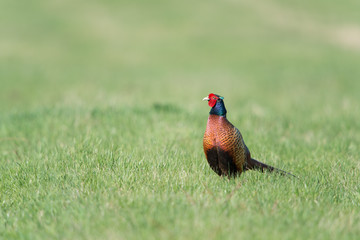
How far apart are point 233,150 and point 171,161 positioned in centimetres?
85

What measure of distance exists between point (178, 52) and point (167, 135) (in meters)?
13.6

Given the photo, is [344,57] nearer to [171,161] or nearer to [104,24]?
[104,24]

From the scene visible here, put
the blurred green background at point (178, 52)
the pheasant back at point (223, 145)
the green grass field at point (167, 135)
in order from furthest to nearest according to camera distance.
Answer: the blurred green background at point (178, 52) < the pheasant back at point (223, 145) < the green grass field at point (167, 135)

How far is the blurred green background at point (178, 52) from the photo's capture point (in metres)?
11.6

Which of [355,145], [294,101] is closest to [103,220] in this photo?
[355,145]

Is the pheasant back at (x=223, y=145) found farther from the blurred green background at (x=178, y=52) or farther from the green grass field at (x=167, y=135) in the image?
the blurred green background at (x=178, y=52)

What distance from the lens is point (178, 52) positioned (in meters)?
19.1

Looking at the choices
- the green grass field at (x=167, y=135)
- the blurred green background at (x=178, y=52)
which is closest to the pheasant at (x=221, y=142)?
the green grass field at (x=167, y=135)

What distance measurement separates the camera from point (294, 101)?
1059 cm

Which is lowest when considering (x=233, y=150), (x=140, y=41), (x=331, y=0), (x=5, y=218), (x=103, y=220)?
(x=5, y=218)

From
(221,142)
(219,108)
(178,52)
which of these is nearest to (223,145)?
(221,142)

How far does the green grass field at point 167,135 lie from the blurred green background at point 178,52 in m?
0.10

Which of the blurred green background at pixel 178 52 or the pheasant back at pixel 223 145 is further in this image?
the blurred green background at pixel 178 52

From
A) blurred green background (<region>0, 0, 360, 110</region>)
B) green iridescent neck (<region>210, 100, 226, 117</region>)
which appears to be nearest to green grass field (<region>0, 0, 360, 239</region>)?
blurred green background (<region>0, 0, 360, 110</region>)
